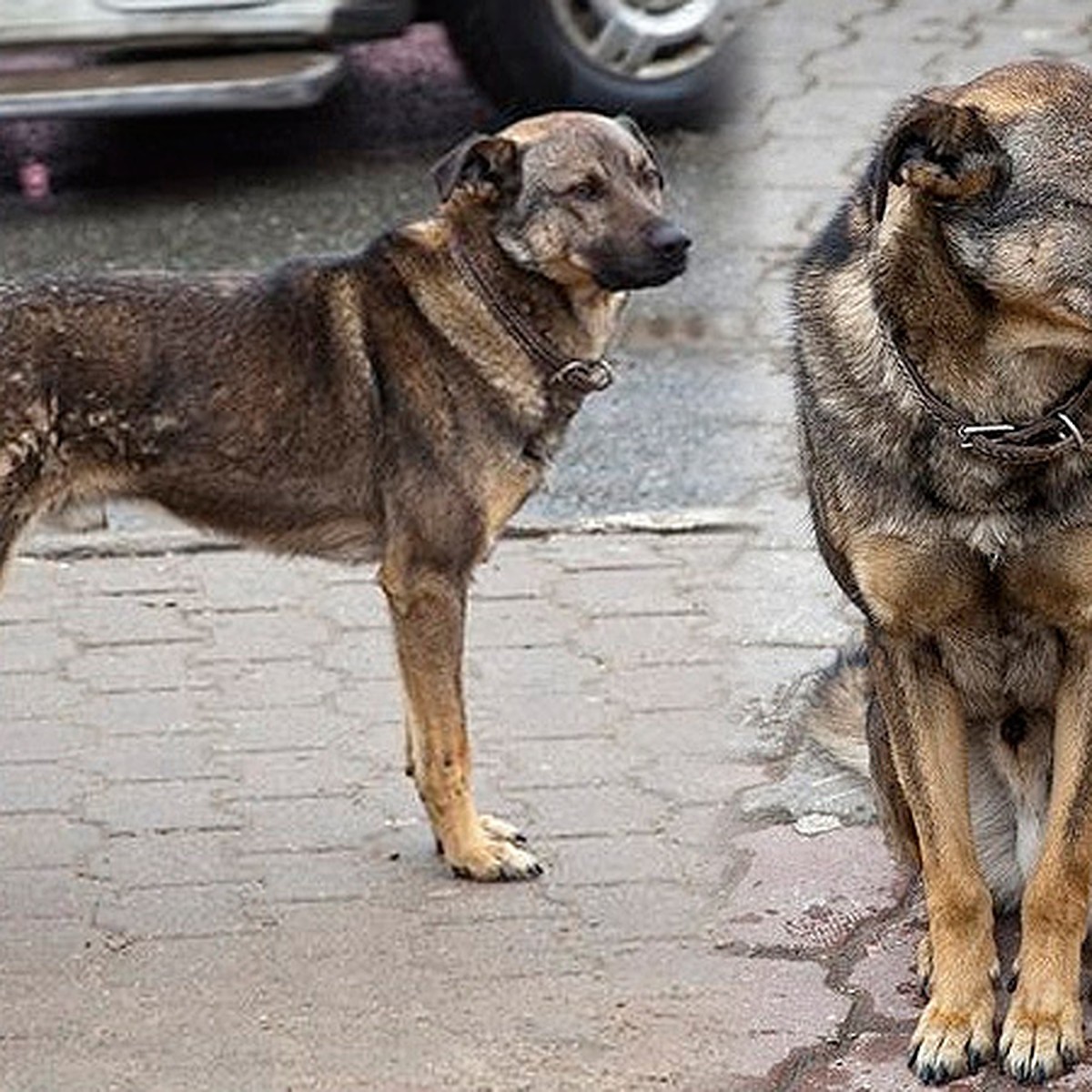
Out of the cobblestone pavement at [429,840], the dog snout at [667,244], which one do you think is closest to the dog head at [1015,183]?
the cobblestone pavement at [429,840]

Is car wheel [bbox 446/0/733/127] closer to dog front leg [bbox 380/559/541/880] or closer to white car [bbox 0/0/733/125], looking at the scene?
white car [bbox 0/0/733/125]

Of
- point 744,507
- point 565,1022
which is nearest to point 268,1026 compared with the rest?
point 565,1022

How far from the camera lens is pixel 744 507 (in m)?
6.84

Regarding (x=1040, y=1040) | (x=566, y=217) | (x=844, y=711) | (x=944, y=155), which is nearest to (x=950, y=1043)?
(x=1040, y=1040)

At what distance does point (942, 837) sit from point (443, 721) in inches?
40.3

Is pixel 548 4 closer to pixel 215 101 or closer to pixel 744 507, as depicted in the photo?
pixel 215 101

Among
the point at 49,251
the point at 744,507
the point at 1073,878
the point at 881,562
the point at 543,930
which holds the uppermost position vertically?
the point at 881,562

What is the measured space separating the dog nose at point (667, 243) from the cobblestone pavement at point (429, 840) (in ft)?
2.86

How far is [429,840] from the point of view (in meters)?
5.44

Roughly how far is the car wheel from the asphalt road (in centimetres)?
23

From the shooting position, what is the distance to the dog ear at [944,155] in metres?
4.18

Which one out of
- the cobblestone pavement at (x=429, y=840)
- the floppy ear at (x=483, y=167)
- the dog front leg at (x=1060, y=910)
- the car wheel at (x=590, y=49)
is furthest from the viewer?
the car wheel at (x=590, y=49)

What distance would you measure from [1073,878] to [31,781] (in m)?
1.98

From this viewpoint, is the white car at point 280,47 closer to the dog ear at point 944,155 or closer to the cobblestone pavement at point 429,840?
the cobblestone pavement at point 429,840
